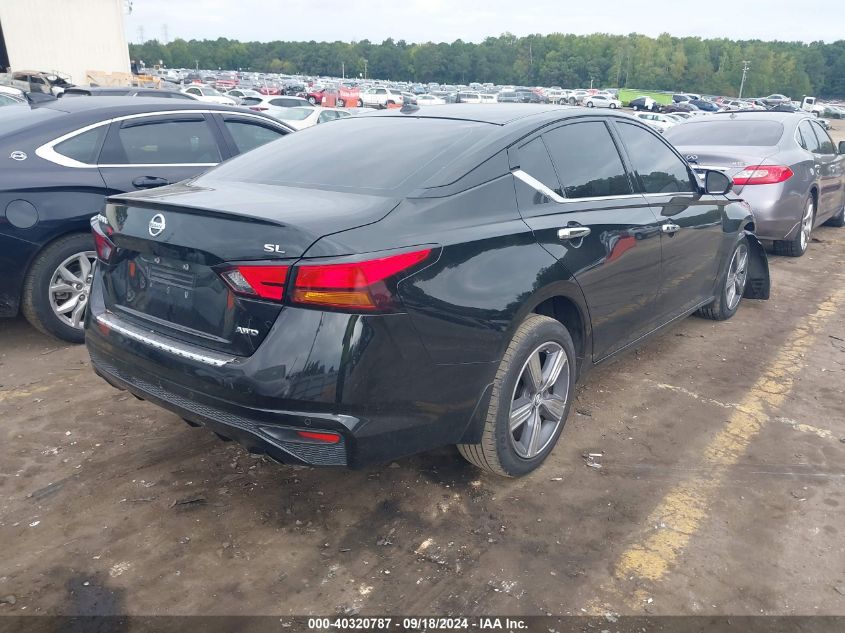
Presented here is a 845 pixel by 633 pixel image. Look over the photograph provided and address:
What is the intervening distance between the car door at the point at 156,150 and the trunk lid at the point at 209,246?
2.05 meters

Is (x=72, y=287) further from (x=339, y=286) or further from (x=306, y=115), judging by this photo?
(x=306, y=115)

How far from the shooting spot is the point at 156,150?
5.29 meters

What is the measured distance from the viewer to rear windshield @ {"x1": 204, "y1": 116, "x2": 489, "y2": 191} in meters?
3.04

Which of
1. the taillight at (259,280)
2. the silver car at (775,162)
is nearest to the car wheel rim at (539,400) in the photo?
the taillight at (259,280)

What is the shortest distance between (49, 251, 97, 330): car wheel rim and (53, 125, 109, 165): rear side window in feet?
2.19

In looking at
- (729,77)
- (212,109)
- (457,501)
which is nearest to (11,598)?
(457,501)

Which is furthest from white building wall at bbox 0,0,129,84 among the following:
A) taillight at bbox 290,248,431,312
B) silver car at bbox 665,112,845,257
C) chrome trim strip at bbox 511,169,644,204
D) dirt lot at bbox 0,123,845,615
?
taillight at bbox 290,248,431,312

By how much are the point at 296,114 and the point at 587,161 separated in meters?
17.0

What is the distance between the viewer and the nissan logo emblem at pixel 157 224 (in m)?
2.72

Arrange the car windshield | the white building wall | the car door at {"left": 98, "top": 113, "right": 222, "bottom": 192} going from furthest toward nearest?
the white building wall < the car windshield < the car door at {"left": 98, "top": 113, "right": 222, "bottom": 192}

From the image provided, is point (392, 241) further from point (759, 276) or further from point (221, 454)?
point (759, 276)

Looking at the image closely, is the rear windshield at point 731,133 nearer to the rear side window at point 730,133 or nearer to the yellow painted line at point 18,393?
the rear side window at point 730,133

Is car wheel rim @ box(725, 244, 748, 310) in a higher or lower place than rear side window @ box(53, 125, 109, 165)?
lower

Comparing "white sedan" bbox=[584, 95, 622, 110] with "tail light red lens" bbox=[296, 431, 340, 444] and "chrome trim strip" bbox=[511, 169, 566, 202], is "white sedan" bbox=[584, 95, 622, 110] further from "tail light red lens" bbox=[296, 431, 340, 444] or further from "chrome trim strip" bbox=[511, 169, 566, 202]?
"tail light red lens" bbox=[296, 431, 340, 444]
